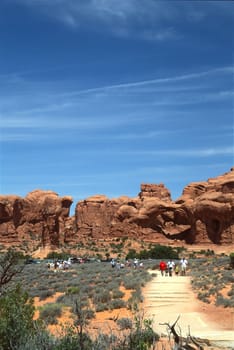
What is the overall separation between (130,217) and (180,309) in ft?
149

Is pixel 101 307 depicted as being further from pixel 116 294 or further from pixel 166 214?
pixel 166 214

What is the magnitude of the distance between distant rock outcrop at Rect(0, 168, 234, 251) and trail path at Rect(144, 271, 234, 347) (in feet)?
101

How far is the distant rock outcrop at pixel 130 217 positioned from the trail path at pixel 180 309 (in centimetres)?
3070

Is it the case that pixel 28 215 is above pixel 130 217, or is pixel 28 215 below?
above

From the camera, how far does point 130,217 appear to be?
2462 inches

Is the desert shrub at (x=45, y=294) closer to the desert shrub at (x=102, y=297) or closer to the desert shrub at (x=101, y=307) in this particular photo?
the desert shrub at (x=102, y=297)

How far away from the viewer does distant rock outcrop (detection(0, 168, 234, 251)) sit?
5550 cm

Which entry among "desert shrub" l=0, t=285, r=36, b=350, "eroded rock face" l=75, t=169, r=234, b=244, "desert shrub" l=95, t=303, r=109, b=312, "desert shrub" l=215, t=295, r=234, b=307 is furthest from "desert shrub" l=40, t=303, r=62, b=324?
"eroded rock face" l=75, t=169, r=234, b=244

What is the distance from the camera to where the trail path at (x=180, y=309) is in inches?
477

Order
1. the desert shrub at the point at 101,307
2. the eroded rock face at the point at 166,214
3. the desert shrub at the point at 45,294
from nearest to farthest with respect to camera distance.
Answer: the desert shrub at the point at 101,307 → the desert shrub at the point at 45,294 → the eroded rock face at the point at 166,214

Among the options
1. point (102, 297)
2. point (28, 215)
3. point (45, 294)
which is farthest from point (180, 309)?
point (28, 215)

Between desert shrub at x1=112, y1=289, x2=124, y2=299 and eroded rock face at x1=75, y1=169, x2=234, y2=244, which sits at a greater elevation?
eroded rock face at x1=75, y1=169, x2=234, y2=244

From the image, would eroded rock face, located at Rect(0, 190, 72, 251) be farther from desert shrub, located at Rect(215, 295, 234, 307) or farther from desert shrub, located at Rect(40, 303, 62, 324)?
desert shrub, located at Rect(40, 303, 62, 324)

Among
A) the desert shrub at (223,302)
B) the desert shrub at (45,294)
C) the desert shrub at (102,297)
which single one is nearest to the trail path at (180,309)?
the desert shrub at (223,302)
